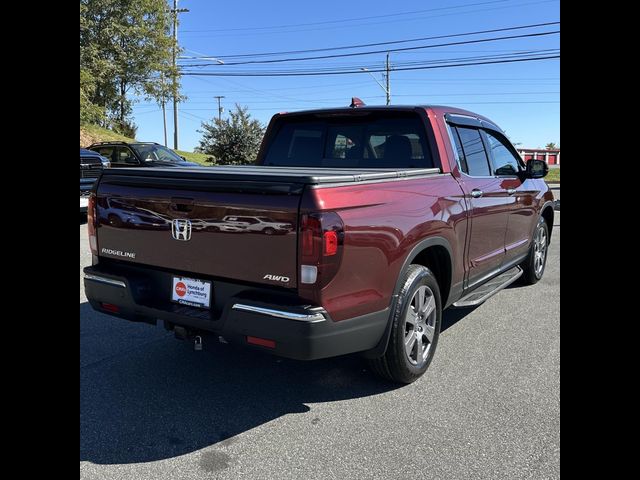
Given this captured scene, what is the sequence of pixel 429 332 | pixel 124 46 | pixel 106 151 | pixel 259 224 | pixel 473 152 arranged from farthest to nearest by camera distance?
1. pixel 124 46
2. pixel 106 151
3. pixel 473 152
4. pixel 429 332
5. pixel 259 224

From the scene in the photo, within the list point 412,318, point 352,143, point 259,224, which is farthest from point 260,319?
point 352,143

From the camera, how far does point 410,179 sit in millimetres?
3494

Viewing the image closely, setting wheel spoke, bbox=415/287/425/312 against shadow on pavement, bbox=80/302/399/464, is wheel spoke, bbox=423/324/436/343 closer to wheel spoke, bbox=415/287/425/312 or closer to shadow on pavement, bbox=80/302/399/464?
wheel spoke, bbox=415/287/425/312

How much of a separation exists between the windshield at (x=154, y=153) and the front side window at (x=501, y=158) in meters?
12.3

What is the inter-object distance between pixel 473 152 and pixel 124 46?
128ft

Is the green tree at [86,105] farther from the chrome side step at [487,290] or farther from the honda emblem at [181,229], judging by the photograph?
the honda emblem at [181,229]

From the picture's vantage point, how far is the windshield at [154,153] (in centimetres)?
1573

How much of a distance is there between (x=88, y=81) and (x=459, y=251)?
97.7 ft

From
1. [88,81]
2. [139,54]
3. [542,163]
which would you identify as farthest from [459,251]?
[139,54]

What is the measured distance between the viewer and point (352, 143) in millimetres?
4668

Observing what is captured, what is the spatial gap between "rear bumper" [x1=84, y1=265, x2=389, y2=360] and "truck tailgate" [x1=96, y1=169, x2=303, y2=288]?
12cm

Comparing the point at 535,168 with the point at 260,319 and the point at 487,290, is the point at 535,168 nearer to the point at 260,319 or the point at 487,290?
the point at 487,290
